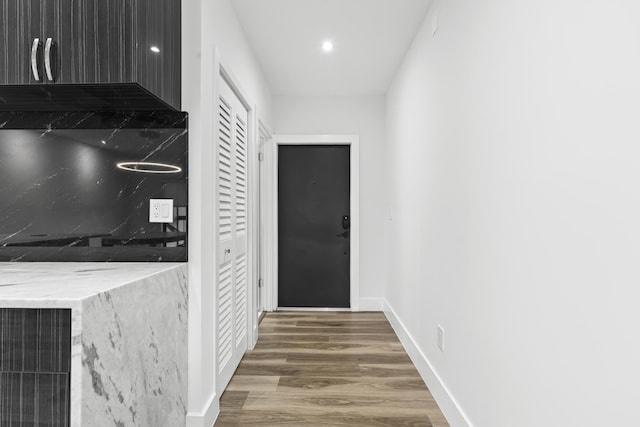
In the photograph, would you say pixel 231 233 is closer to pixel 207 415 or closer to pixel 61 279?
pixel 207 415

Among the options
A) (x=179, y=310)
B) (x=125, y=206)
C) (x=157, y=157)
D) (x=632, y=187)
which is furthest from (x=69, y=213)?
(x=632, y=187)

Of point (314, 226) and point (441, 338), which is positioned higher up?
point (314, 226)

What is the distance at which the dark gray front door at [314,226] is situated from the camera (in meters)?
4.84

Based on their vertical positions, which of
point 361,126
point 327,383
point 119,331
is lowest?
point 327,383

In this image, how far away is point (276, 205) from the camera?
4762 millimetres

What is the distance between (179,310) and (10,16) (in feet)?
4.42

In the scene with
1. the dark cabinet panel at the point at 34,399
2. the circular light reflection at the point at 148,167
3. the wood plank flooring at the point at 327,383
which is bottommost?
the wood plank flooring at the point at 327,383

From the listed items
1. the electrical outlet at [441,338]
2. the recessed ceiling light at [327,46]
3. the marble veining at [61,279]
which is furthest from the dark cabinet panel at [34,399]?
the recessed ceiling light at [327,46]

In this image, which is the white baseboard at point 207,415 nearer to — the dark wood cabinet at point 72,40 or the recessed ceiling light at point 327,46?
the dark wood cabinet at point 72,40

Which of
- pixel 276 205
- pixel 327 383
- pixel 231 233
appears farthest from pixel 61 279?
pixel 276 205

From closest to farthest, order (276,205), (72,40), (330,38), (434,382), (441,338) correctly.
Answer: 1. (72,40)
2. (441,338)
3. (434,382)
4. (330,38)
5. (276,205)

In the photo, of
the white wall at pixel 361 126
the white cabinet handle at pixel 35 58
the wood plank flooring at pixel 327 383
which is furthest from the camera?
the white wall at pixel 361 126

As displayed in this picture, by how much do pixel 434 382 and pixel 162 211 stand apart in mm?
1811

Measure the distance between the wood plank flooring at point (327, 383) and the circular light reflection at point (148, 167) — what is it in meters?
1.34
